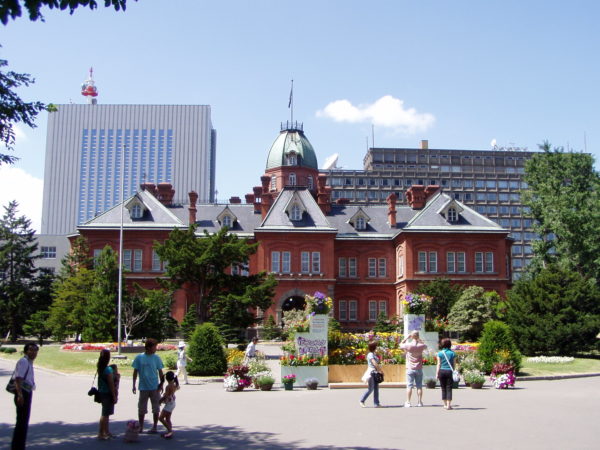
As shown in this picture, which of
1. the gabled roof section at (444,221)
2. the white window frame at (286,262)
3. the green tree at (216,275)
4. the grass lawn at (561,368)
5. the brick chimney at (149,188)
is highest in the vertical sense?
the brick chimney at (149,188)

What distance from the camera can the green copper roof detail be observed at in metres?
72.0

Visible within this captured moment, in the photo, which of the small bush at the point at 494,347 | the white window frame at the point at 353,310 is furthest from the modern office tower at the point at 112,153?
the small bush at the point at 494,347

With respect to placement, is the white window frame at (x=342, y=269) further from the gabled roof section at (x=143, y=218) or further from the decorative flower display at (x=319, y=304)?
the decorative flower display at (x=319, y=304)

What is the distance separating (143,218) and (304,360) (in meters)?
39.2

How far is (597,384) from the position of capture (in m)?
22.4

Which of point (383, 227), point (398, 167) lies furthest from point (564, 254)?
point (398, 167)

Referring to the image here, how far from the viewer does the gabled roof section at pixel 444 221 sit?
2247 inches

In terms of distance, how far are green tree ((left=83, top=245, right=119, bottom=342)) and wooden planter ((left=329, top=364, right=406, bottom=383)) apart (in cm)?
2128

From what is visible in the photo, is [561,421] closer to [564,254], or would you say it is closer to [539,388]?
[539,388]

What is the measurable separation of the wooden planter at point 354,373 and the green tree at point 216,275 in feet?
49.2

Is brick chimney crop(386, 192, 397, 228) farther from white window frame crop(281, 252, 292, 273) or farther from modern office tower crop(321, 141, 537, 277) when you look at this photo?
modern office tower crop(321, 141, 537, 277)

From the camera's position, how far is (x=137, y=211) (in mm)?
58250

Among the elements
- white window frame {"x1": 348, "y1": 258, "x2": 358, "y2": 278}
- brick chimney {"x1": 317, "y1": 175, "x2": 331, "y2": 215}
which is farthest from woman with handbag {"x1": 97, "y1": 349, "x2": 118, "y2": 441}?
brick chimney {"x1": 317, "y1": 175, "x2": 331, "y2": 215}

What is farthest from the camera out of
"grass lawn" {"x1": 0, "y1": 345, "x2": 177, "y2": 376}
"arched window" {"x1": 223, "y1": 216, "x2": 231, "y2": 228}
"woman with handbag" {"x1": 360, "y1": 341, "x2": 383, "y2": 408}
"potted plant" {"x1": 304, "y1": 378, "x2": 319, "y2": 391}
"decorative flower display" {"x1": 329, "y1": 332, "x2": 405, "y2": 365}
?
"arched window" {"x1": 223, "y1": 216, "x2": 231, "y2": 228}
